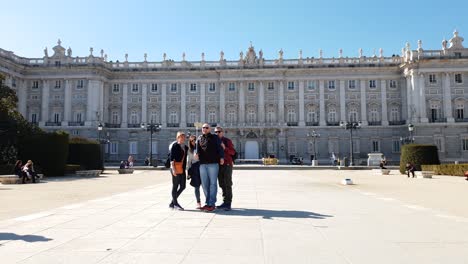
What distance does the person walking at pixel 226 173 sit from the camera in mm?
10141

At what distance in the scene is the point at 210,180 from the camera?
1012cm

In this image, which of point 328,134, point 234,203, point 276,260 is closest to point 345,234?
point 276,260

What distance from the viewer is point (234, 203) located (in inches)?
461

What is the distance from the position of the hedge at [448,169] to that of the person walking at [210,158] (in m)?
24.9

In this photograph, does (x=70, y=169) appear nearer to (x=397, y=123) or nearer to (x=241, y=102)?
(x=241, y=102)

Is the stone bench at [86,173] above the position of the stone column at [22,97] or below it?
below

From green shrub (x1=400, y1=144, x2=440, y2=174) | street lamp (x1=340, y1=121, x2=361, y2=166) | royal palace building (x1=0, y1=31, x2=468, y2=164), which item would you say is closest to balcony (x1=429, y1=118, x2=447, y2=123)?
royal palace building (x1=0, y1=31, x2=468, y2=164)

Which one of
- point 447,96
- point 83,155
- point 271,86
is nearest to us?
point 83,155

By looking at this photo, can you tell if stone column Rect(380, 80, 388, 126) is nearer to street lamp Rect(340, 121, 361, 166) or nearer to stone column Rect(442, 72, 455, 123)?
street lamp Rect(340, 121, 361, 166)

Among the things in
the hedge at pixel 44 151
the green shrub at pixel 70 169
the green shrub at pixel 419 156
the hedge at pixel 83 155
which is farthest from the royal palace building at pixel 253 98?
the hedge at pixel 44 151

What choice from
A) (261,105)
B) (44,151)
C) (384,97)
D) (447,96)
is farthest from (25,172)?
(447,96)

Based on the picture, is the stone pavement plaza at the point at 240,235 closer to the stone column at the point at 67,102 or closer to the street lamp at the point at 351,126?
the street lamp at the point at 351,126

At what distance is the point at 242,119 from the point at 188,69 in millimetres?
11247

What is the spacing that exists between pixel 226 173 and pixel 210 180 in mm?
539
